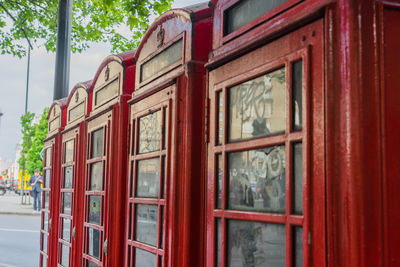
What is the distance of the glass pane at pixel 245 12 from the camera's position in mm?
2034

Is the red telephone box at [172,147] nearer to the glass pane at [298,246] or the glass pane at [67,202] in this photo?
the glass pane at [298,246]

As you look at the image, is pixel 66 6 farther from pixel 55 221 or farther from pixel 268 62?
pixel 268 62

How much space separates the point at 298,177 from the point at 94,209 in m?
2.79

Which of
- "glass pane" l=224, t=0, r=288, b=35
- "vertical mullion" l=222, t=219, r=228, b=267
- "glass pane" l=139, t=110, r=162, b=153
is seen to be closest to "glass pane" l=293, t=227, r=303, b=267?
"vertical mullion" l=222, t=219, r=228, b=267

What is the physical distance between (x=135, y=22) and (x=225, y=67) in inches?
151

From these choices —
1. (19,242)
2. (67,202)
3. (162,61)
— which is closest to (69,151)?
(67,202)

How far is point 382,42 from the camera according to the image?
1.53 m

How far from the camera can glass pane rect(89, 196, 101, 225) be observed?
13.2 ft

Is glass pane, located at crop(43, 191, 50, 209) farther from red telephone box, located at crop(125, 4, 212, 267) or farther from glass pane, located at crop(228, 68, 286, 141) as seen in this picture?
glass pane, located at crop(228, 68, 286, 141)

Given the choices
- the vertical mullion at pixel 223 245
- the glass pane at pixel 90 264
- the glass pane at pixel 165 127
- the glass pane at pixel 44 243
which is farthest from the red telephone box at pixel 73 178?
the vertical mullion at pixel 223 245

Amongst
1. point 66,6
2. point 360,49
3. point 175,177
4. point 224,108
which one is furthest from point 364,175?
point 66,6

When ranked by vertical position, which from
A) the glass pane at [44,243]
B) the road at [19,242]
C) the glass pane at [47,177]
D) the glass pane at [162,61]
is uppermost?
the glass pane at [162,61]

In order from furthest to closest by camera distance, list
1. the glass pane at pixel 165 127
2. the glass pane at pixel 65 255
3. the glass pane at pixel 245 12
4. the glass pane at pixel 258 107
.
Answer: the glass pane at pixel 65 255 < the glass pane at pixel 165 127 < the glass pane at pixel 245 12 < the glass pane at pixel 258 107

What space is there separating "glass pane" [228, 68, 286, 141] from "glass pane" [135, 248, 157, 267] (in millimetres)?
1131
